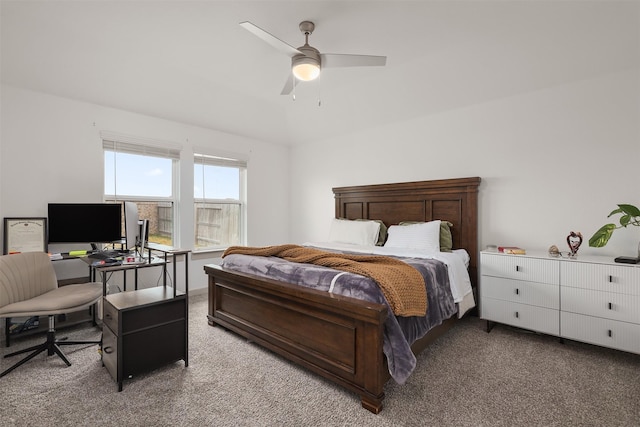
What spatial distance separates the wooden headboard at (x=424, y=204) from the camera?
3.55 m

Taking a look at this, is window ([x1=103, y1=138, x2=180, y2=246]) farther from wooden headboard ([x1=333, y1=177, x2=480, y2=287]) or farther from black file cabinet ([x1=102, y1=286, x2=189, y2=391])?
wooden headboard ([x1=333, y1=177, x2=480, y2=287])

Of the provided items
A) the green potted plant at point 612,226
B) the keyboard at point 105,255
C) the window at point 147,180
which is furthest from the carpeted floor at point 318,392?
the window at point 147,180

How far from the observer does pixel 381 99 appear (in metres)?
3.95

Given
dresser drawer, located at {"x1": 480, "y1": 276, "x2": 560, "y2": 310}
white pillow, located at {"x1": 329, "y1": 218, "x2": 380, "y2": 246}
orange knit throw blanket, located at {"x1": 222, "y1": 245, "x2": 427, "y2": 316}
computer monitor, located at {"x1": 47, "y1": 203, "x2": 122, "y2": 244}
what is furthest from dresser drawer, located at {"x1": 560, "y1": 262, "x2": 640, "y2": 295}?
computer monitor, located at {"x1": 47, "y1": 203, "x2": 122, "y2": 244}

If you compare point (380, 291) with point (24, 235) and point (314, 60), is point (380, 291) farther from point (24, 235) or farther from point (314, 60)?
point (24, 235)

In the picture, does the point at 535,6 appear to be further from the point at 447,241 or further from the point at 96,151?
the point at 96,151

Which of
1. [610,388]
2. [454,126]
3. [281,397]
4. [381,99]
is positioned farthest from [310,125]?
[610,388]

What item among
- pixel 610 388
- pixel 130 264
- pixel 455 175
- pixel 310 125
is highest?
pixel 310 125

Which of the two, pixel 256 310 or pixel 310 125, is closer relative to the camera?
pixel 256 310

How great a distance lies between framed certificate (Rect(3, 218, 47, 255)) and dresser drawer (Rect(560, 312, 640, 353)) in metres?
4.88

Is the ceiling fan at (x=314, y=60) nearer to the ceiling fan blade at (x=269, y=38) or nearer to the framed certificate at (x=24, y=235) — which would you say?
the ceiling fan blade at (x=269, y=38)

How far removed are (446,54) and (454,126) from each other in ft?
3.14

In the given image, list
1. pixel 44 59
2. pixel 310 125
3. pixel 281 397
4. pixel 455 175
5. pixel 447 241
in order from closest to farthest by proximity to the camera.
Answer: pixel 281 397
pixel 44 59
pixel 447 241
pixel 455 175
pixel 310 125

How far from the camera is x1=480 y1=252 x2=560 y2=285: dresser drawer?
2713mm
